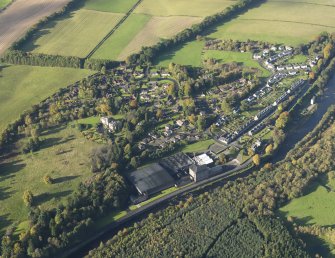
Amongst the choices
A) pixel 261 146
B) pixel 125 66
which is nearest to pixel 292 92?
pixel 261 146

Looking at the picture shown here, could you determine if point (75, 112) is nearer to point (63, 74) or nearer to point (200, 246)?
point (63, 74)

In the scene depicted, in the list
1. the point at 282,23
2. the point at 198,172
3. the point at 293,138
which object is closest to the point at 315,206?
the point at 198,172

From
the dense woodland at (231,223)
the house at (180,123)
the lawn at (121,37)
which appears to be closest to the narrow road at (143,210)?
the dense woodland at (231,223)

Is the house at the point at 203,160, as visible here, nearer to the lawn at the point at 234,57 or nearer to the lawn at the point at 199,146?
the lawn at the point at 199,146

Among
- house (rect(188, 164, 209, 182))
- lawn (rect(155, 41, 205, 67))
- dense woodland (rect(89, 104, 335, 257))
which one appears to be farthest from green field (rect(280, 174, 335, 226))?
lawn (rect(155, 41, 205, 67))

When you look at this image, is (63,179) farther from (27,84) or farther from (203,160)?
(27,84)
